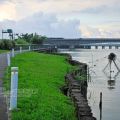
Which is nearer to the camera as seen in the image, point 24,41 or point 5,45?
point 5,45

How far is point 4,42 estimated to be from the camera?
95000 mm

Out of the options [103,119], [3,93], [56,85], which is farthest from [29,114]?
[56,85]

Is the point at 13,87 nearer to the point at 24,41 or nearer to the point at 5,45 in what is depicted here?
the point at 5,45

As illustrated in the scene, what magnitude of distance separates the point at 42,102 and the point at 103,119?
211 inches

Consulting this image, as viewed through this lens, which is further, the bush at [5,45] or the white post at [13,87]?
the bush at [5,45]

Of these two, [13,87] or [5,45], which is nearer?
[13,87]

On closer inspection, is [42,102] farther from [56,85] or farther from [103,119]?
[56,85]

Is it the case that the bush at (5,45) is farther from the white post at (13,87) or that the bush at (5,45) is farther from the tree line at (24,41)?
the white post at (13,87)

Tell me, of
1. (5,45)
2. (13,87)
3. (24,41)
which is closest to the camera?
(13,87)

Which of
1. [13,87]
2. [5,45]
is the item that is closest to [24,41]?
[5,45]

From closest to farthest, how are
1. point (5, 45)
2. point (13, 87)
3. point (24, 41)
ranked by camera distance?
1. point (13, 87)
2. point (5, 45)
3. point (24, 41)

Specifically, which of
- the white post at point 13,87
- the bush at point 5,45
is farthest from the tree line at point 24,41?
the white post at point 13,87

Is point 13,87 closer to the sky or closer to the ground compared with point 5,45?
closer to the sky

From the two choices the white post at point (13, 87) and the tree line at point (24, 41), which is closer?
the white post at point (13, 87)
